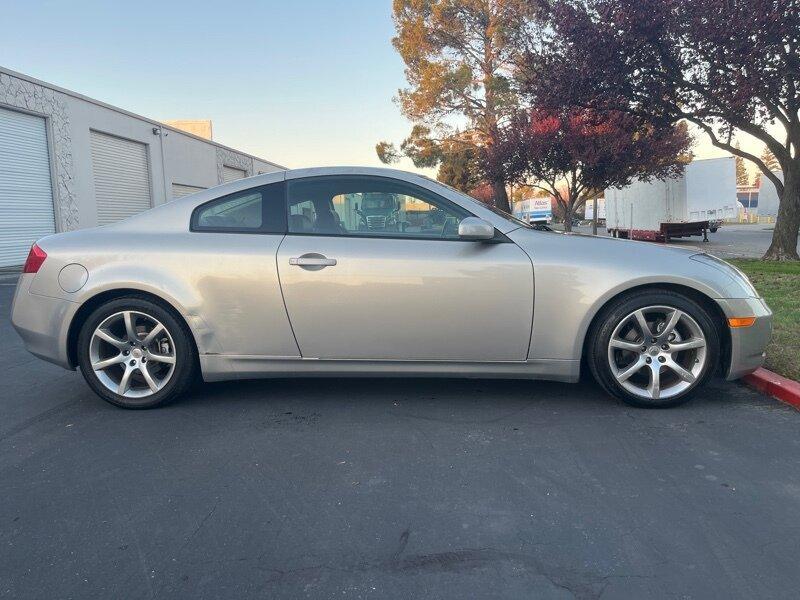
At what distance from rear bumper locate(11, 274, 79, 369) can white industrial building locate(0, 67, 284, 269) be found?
13550mm

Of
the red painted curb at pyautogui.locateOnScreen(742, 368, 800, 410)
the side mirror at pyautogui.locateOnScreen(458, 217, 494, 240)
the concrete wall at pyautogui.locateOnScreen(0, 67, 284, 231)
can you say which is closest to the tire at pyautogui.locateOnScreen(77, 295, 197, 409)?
the side mirror at pyautogui.locateOnScreen(458, 217, 494, 240)

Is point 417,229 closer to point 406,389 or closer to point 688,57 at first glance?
point 406,389

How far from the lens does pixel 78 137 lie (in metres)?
17.8

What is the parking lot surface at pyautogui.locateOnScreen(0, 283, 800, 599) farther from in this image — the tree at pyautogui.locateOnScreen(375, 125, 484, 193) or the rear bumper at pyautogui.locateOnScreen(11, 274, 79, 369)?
the tree at pyautogui.locateOnScreen(375, 125, 484, 193)

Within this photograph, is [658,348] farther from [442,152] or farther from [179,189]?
[442,152]

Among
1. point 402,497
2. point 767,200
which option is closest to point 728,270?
point 402,497

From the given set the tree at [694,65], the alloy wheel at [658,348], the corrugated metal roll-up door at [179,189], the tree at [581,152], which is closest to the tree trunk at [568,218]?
the tree at [581,152]

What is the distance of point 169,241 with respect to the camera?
375 centimetres

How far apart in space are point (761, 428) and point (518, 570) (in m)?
2.09

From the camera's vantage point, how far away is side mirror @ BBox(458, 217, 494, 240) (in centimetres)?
351

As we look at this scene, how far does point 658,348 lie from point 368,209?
2010 millimetres

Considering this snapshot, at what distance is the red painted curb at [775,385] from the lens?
3.70 meters

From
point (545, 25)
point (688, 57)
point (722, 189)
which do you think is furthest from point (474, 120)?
point (688, 57)

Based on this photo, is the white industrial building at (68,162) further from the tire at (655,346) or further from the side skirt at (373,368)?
the tire at (655,346)
